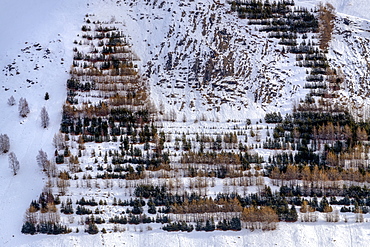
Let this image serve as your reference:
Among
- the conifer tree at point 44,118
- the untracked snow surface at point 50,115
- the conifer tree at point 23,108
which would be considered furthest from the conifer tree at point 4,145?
the conifer tree at point 23,108

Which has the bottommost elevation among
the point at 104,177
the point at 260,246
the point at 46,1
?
the point at 260,246

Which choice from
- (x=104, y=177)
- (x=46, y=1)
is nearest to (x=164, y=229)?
(x=104, y=177)

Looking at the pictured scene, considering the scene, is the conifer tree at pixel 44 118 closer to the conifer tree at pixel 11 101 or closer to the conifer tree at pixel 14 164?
the conifer tree at pixel 11 101

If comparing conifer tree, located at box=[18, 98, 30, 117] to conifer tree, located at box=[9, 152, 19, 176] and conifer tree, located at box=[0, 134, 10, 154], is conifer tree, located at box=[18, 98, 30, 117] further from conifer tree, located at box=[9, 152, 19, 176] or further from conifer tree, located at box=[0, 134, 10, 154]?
conifer tree, located at box=[9, 152, 19, 176]

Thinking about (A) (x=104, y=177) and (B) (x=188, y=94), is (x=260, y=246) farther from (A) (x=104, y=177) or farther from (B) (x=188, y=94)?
(B) (x=188, y=94)

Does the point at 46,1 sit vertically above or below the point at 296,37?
above

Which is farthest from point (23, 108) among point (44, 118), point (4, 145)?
point (4, 145)

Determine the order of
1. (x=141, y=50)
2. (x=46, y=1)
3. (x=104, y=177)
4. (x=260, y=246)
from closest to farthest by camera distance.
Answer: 1. (x=260, y=246)
2. (x=104, y=177)
3. (x=141, y=50)
4. (x=46, y=1)

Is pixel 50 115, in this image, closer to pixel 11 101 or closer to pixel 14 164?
pixel 11 101
